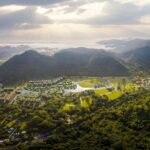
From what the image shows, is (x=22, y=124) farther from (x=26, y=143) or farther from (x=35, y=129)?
(x=26, y=143)

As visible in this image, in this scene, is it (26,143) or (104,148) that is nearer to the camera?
(104,148)

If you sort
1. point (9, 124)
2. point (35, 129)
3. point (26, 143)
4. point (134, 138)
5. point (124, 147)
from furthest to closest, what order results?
1. point (9, 124)
2. point (35, 129)
3. point (26, 143)
4. point (134, 138)
5. point (124, 147)

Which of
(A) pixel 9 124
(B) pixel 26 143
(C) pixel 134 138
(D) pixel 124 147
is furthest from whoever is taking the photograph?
(A) pixel 9 124

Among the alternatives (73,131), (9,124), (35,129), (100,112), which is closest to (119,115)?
(100,112)

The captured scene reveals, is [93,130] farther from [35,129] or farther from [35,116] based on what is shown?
[35,116]

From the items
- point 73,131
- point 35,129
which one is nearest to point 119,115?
point 73,131

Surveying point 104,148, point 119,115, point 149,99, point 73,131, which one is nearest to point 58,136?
point 73,131

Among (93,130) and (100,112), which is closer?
(93,130)

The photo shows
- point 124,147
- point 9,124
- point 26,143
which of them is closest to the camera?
point 124,147

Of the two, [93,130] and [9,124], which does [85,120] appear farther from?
[9,124]
